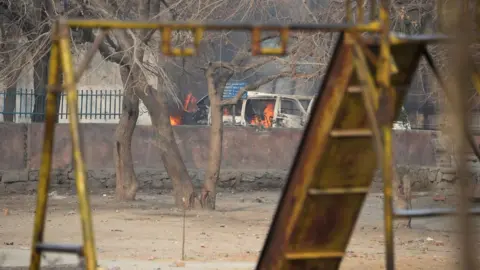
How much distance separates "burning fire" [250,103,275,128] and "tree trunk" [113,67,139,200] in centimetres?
698

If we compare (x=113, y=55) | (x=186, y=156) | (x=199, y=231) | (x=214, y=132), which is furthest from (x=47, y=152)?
(x=186, y=156)

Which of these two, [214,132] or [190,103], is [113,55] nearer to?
[214,132]

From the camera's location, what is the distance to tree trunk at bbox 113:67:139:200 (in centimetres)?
1839

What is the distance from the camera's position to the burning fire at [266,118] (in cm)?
2550

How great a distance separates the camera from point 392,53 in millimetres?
5441

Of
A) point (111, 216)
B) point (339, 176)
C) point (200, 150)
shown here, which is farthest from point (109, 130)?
point (339, 176)

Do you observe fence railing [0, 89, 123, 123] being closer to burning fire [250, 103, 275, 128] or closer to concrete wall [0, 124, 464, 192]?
concrete wall [0, 124, 464, 192]

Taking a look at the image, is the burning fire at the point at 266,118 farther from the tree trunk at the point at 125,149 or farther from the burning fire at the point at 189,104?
the tree trunk at the point at 125,149

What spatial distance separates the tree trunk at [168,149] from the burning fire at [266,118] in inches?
304

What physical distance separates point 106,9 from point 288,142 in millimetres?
7680

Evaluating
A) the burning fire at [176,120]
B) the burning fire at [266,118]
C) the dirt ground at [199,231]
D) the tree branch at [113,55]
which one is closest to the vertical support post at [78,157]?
the dirt ground at [199,231]

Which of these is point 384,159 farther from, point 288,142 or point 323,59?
point 288,142

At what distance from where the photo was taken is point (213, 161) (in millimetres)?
17719

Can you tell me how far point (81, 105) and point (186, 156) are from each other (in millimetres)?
3250
